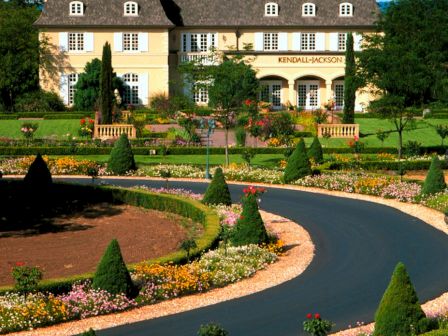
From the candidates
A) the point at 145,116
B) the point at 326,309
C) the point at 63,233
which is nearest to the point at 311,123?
the point at 145,116

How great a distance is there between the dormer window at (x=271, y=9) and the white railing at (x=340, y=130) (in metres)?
19.2

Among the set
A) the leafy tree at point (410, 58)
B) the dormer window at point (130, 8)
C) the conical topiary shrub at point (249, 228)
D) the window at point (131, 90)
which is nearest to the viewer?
the conical topiary shrub at point (249, 228)

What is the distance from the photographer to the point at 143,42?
2835 inches

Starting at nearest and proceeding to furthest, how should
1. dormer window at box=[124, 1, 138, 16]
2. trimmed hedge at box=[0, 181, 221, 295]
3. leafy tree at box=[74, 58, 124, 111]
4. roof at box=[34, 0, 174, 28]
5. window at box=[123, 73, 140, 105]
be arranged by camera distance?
trimmed hedge at box=[0, 181, 221, 295] < leafy tree at box=[74, 58, 124, 111] < roof at box=[34, 0, 174, 28] < dormer window at box=[124, 1, 138, 16] < window at box=[123, 73, 140, 105]

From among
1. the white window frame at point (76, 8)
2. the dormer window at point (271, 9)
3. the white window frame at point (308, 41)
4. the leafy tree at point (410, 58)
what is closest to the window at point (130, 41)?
the white window frame at point (76, 8)

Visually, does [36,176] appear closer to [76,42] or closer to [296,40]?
[76,42]

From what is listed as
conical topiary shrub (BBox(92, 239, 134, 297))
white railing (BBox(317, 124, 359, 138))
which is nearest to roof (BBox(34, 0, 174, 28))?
white railing (BBox(317, 124, 359, 138))

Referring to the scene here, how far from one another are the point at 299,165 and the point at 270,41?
3461cm

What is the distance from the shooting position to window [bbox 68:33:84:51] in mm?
71688

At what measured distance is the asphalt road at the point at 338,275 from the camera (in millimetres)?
20716

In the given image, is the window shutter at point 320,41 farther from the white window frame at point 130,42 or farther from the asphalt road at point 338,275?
the asphalt road at point 338,275

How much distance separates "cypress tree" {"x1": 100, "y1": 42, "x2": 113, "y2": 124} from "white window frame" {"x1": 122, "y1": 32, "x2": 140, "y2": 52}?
35.8 feet

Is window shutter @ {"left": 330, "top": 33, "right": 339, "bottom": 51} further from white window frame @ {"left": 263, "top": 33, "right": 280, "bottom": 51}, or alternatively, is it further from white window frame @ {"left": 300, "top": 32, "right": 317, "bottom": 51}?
white window frame @ {"left": 263, "top": 33, "right": 280, "bottom": 51}

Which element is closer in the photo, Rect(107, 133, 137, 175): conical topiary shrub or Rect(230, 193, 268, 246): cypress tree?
Rect(230, 193, 268, 246): cypress tree
